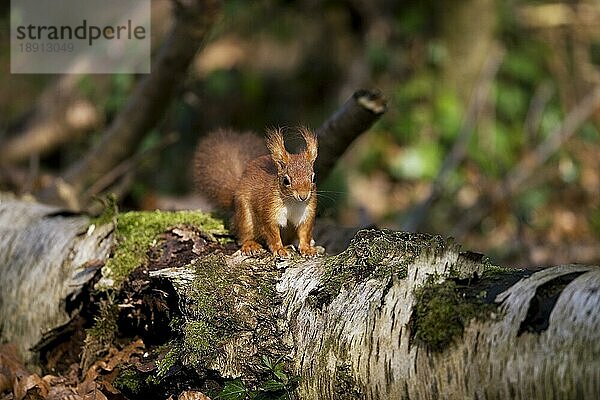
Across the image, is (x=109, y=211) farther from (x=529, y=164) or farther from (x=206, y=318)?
(x=529, y=164)

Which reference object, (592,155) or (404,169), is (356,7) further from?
(592,155)

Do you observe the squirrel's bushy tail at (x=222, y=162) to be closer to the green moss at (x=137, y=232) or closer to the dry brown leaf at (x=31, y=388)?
the green moss at (x=137, y=232)

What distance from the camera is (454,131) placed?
7914mm

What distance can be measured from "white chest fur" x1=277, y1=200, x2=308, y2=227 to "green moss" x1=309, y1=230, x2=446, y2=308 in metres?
0.45

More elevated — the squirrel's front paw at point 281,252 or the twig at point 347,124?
the twig at point 347,124

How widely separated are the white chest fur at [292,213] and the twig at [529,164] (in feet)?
12.7

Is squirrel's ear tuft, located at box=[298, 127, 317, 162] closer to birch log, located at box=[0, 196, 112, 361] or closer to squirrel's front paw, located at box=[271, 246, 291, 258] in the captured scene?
squirrel's front paw, located at box=[271, 246, 291, 258]

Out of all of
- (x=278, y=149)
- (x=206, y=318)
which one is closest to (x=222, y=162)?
(x=278, y=149)

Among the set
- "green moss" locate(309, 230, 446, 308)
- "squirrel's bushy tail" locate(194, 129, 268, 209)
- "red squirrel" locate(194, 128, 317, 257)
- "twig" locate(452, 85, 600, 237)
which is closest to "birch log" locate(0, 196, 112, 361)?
"squirrel's bushy tail" locate(194, 129, 268, 209)

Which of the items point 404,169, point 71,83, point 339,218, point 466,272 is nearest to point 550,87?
point 404,169

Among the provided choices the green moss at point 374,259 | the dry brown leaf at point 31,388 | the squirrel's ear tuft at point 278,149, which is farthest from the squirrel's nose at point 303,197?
the dry brown leaf at point 31,388

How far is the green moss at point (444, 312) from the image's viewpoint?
2234 millimetres

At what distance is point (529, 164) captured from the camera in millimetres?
7562

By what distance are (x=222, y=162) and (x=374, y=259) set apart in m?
1.20
